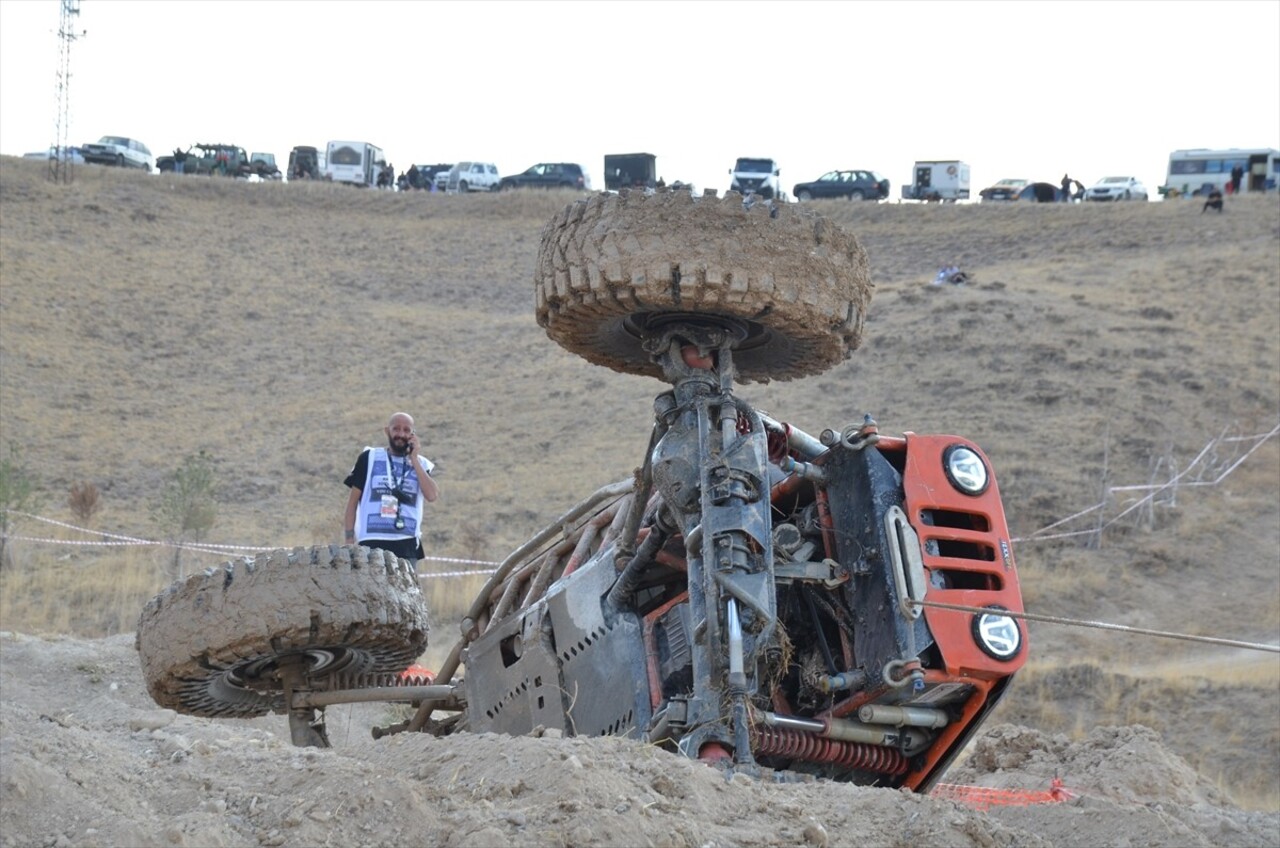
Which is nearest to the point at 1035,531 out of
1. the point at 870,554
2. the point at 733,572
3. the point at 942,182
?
the point at 870,554

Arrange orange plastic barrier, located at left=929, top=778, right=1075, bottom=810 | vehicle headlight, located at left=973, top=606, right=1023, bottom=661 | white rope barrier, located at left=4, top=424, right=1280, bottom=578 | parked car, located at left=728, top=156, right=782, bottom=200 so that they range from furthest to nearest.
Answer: parked car, located at left=728, top=156, right=782, bottom=200 < white rope barrier, located at left=4, top=424, right=1280, bottom=578 < orange plastic barrier, located at left=929, top=778, right=1075, bottom=810 < vehicle headlight, located at left=973, top=606, right=1023, bottom=661

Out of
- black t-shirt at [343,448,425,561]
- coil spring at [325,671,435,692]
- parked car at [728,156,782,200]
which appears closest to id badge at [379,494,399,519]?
black t-shirt at [343,448,425,561]

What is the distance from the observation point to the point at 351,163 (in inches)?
2314

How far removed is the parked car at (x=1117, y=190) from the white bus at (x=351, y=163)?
25.6 metres

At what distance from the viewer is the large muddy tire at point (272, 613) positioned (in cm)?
577

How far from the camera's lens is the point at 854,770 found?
5258 mm

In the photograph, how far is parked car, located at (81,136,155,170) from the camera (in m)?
56.4

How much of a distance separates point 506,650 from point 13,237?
42117 millimetres

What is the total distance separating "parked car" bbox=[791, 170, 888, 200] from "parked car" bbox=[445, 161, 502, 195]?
37.4 ft

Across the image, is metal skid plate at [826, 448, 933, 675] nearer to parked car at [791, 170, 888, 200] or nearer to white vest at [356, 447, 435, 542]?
white vest at [356, 447, 435, 542]

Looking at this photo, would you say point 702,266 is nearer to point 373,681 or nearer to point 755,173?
point 373,681

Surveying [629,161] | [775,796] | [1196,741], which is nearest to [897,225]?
[629,161]

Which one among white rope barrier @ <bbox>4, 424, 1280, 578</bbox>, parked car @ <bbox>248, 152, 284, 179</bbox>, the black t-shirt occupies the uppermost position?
parked car @ <bbox>248, 152, 284, 179</bbox>

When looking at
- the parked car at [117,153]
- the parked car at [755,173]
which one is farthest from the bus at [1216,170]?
the parked car at [117,153]
